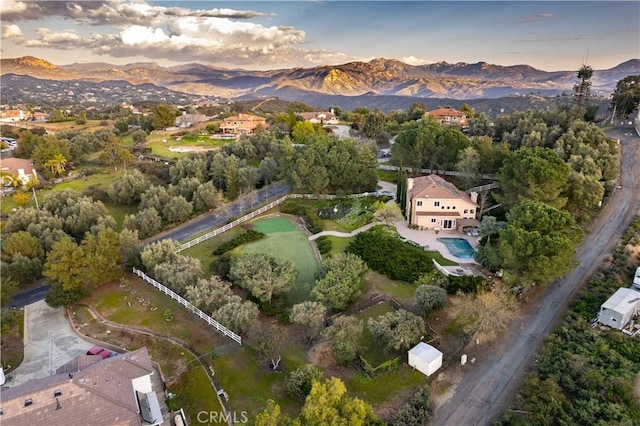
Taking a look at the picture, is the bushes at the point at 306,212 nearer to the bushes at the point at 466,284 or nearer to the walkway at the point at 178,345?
the bushes at the point at 466,284

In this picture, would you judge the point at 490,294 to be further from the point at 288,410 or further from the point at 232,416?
the point at 232,416

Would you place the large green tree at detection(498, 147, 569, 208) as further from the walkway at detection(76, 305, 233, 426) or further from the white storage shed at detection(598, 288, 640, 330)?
the walkway at detection(76, 305, 233, 426)

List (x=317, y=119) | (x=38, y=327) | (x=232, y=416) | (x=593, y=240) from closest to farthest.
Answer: (x=232, y=416) → (x=38, y=327) → (x=593, y=240) → (x=317, y=119)

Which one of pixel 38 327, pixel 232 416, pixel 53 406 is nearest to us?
pixel 53 406

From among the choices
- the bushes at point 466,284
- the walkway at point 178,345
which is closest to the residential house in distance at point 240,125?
the walkway at point 178,345

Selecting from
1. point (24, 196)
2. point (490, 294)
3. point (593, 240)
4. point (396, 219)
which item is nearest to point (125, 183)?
point (24, 196)

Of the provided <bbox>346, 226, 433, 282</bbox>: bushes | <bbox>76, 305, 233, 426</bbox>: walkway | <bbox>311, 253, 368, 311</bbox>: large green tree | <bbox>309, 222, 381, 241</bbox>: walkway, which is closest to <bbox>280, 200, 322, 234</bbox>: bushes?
<bbox>309, 222, 381, 241</bbox>: walkway
